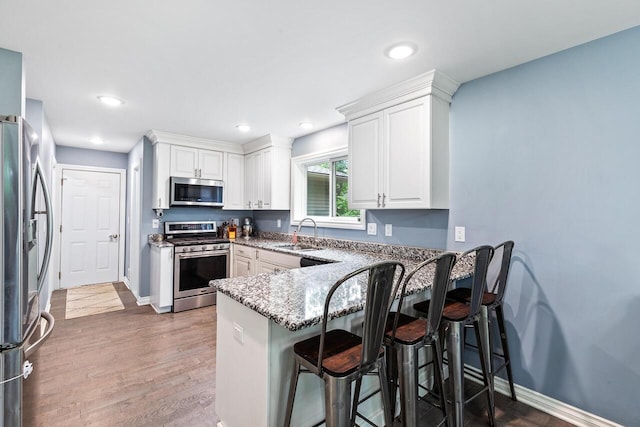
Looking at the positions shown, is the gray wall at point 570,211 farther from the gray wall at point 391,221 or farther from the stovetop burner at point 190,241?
→ the stovetop burner at point 190,241

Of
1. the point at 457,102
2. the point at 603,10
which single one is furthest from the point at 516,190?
the point at 603,10

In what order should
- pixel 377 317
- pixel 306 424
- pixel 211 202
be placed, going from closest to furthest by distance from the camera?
pixel 377 317
pixel 306 424
pixel 211 202

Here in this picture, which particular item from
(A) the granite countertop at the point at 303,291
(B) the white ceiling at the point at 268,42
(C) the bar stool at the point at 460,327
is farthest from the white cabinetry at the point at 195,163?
(C) the bar stool at the point at 460,327

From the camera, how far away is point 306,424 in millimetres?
1499

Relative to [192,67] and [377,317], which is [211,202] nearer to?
[192,67]

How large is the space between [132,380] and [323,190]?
286 centimetres

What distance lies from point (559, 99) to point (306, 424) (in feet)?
8.07

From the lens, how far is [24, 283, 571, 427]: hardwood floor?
188cm

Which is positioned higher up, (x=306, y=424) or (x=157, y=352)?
(x=306, y=424)

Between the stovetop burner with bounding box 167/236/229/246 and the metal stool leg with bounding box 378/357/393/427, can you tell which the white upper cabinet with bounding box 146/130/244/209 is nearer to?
the stovetop burner with bounding box 167/236/229/246

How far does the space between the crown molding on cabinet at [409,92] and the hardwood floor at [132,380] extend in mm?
2265

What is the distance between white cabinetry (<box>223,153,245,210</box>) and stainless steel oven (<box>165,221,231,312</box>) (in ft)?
2.22

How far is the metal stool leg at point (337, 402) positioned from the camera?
1.13 metres

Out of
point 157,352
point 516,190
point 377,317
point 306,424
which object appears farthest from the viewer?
point 157,352
